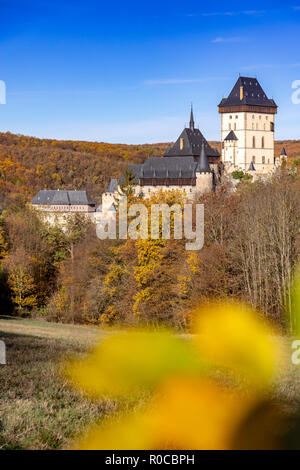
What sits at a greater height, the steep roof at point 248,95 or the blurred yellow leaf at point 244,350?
the steep roof at point 248,95

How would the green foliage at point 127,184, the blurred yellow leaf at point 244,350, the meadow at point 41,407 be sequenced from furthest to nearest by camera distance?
the green foliage at point 127,184 → the blurred yellow leaf at point 244,350 → the meadow at point 41,407

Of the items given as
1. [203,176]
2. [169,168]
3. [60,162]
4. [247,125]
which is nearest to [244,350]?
[203,176]

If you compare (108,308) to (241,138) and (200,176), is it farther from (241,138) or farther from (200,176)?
(241,138)

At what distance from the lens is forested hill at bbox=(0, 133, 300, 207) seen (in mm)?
103625

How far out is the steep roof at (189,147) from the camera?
7112 cm

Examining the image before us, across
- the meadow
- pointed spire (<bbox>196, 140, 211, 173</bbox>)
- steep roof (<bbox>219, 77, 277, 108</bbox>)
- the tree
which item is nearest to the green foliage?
pointed spire (<bbox>196, 140, 211, 173</bbox>)

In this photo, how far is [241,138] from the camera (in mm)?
79062

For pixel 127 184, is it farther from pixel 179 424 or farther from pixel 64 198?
pixel 179 424

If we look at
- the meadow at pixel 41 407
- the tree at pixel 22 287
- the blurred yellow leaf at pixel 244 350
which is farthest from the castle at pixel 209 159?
the meadow at pixel 41 407

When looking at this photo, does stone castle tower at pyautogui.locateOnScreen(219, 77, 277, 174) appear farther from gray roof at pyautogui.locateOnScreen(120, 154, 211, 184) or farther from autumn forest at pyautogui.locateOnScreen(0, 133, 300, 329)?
autumn forest at pyautogui.locateOnScreen(0, 133, 300, 329)

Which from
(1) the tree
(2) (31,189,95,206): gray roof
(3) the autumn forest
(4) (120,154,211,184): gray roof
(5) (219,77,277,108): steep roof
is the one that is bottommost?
(1) the tree

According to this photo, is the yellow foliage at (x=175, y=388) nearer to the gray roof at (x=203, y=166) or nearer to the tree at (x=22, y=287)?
the tree at (x=22, y=287)
